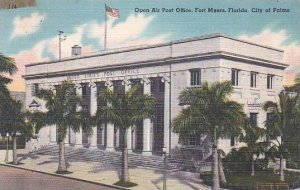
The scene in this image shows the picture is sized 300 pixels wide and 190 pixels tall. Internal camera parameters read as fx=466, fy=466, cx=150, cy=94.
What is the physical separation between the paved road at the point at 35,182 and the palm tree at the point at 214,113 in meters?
2.29

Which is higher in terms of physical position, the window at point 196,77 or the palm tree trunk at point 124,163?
the window at point 196,77

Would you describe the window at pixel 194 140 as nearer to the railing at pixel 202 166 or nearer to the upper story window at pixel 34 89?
the railing at pixel 202 166

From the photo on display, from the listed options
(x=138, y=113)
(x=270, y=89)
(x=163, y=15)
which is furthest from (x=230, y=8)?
(x=138, y=113)

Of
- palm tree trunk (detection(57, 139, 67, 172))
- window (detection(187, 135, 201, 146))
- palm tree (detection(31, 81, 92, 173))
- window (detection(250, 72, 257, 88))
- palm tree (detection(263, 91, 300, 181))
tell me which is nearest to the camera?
palm tree (detection(263, 91, 300, 181))

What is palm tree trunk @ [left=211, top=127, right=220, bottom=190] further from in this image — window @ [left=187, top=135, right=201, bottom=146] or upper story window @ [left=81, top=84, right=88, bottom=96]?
upper story window @ [left=81, top=84, right=88, bottom=96]

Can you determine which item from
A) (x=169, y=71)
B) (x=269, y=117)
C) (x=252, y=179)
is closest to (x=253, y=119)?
(x=269, y=117)

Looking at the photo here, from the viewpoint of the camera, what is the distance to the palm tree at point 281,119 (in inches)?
348

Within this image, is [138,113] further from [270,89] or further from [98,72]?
[270,89]

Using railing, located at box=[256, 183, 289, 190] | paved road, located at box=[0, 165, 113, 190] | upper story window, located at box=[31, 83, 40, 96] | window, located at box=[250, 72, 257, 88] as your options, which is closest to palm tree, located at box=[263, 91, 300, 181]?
railing, located at box=[256, 183, 289, 190]

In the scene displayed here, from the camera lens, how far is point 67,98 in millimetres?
9602

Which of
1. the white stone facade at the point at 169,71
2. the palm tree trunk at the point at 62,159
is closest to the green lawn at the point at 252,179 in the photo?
the white stone facade at the point at 169,71

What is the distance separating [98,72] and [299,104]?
4.21 metres

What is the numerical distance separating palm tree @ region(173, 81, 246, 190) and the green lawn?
0.71 meters

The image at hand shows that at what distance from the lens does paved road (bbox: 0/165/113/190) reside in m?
9.18
